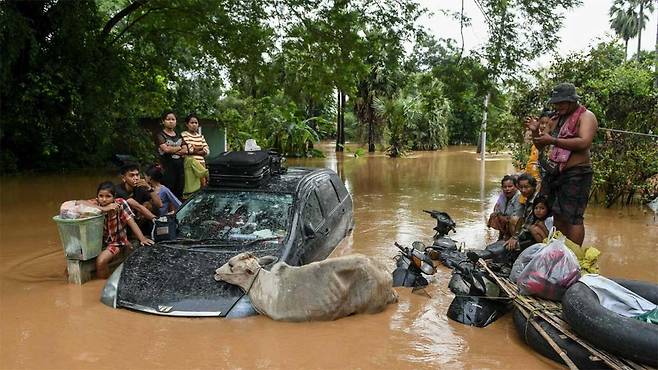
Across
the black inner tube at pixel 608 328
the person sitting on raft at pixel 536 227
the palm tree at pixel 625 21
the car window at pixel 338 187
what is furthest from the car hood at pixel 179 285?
the palm tree at pixel 625 21

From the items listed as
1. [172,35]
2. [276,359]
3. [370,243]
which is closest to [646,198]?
[370,243]

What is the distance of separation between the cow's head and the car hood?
0.21 feet

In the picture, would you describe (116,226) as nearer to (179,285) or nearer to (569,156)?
(179,285)

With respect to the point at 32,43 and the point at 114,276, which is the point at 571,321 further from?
the point at 32,43

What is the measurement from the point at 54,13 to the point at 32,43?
1445 millimetres

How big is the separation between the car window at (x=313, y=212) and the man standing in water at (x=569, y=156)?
8.45 feet

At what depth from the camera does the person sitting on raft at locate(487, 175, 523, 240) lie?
24.7 feet

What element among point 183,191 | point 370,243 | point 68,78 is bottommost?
point 370,243

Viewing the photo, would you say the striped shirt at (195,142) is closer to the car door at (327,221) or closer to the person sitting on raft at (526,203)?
the car door at (327,221)

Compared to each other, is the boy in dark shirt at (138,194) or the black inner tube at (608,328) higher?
the boy in dark shirt at (138,194)

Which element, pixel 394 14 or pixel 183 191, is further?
pixel 394 14

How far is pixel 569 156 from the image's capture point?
5641 millimetres

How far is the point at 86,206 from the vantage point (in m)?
5.75

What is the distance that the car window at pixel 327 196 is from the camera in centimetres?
683
